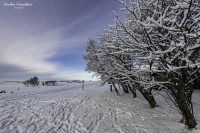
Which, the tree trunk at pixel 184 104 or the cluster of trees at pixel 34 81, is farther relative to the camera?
the cluster of trees at pixel 34 81

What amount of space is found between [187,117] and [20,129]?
6397mm

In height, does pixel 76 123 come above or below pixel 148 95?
below

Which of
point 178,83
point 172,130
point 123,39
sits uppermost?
point 123,39

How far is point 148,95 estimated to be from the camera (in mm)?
12047

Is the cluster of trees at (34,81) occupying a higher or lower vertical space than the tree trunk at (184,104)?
higher

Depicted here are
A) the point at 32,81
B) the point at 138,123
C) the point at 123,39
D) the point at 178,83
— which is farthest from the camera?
the point at 32,81

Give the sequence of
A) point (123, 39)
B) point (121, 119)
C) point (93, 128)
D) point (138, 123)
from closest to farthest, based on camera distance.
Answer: point (123, 39) → point (93, 128) → point (138, 123) → point (121, 119)

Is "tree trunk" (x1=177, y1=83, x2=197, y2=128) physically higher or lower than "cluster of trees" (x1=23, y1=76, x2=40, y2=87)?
lower

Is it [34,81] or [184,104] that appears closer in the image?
[184,104]

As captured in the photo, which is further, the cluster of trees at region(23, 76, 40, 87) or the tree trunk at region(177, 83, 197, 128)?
the cluster of trees at region(23, 76, 40, 87)

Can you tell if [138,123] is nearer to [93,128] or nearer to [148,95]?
[93,128]

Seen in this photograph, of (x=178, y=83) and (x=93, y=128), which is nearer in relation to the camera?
(x=178, y=83)

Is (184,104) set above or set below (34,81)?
below

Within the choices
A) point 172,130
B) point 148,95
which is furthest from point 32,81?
point 172,130
